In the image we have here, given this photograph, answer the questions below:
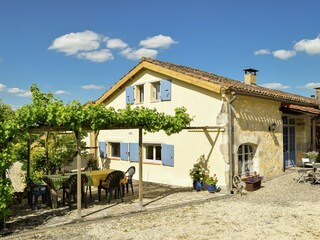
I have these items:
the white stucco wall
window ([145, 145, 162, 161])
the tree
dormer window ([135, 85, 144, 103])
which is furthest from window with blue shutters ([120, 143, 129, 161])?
the tree

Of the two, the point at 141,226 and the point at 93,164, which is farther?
the point at 93,164

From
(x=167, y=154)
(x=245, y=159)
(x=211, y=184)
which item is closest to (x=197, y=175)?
(x=211, y=184)

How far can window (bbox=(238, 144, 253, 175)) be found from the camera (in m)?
12.9

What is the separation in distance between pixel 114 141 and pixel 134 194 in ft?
18.3

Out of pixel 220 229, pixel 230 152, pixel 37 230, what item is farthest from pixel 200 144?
pixel 37 230

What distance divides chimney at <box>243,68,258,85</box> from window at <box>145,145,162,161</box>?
9.05 meters

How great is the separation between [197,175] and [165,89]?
4140 millimetres

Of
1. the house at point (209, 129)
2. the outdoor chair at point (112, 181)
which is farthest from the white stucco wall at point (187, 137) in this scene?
the outdoor chair at point (112, 181)

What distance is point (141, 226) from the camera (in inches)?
307

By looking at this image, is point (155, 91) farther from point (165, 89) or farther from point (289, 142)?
point (289, 142)

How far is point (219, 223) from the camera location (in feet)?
26.1

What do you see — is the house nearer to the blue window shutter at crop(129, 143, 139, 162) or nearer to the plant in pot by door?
the blue window shutter at crop(129, 143, 139, 162)

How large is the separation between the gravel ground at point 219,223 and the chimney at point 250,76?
11.4 meters

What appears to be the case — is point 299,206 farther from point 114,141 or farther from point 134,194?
point 114,141
